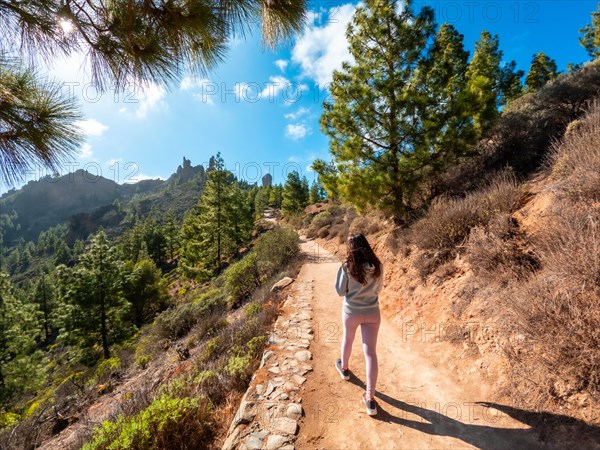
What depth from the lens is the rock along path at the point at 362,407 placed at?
2.51 meters

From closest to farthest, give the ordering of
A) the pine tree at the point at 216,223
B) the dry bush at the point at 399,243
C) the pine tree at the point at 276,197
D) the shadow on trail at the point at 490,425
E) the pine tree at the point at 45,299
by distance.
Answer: the shadow on trail at the point at 490,425 < the dry bush at the point at 399,243 < the pine tree at the point at 216,223 < the pine tree at the point at 45,299 < the pine tree at the point at 276,197

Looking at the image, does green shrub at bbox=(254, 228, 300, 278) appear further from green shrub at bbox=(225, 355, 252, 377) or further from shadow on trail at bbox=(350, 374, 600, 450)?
shadow on trail at bbox=(350, 374, 600, 450)

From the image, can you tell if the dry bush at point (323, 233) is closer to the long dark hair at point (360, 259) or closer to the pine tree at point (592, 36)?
the long dark hair at point (360, 259)

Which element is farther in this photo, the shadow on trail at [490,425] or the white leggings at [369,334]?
the white leggings at [369,334]

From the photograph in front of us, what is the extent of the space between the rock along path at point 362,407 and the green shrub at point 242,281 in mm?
6895

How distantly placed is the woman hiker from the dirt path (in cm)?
28

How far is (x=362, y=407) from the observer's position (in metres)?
2.99

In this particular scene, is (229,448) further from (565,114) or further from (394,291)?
(565,114)

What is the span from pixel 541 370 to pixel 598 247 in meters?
1.39

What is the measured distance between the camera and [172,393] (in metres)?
3.52

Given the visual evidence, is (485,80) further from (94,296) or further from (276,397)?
(94,296)

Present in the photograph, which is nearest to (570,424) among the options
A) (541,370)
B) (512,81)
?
(541,370)

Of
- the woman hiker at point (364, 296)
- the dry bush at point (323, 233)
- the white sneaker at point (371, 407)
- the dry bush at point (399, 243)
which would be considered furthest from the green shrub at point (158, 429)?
the dry bush at point (323, 233)

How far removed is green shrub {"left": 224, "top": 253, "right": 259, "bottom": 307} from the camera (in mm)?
11250
